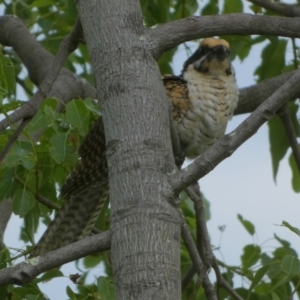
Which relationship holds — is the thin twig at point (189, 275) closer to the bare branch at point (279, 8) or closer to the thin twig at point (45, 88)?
the thin twig at point (45, 88)

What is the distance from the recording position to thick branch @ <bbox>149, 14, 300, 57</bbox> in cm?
227

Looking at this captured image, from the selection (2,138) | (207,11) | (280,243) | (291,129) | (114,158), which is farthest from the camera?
(207,11)

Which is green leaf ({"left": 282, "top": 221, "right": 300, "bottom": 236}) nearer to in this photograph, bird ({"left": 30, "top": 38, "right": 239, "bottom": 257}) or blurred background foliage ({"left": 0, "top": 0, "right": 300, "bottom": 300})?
blurred background foliage ({"left": 0, "top": 0, "right": 300, "bottom": 300})

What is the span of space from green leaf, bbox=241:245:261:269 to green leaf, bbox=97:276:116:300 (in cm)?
96

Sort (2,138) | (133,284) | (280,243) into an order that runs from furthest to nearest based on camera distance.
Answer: (280,243), (2,138), (133,284)

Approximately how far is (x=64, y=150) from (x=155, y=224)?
2.97 feet

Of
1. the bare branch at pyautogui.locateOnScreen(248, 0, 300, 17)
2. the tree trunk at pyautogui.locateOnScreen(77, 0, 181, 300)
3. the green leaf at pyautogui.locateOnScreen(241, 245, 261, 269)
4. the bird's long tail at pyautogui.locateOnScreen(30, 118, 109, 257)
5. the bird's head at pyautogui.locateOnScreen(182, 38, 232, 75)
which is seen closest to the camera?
the tree trunk at pyautogui.locateOnScreen(77, 0, 181, 300)

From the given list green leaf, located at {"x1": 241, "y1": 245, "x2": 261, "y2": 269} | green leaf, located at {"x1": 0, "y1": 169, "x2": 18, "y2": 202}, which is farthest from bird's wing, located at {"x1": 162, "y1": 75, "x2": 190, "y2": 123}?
green leaf, located at {"x1": 0, "y1": 169, "x2": 18, "y2": 202}

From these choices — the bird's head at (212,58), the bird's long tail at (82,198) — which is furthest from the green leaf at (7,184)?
the bird's head at (212,58)

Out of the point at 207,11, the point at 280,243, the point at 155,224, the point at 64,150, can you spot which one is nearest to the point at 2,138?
the point at 64,150

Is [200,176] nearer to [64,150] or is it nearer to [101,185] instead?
[64,150]

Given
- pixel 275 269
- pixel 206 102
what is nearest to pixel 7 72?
pixel 275 269

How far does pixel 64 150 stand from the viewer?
277 cm

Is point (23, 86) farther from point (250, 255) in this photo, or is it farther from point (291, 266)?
point (291, 266)
